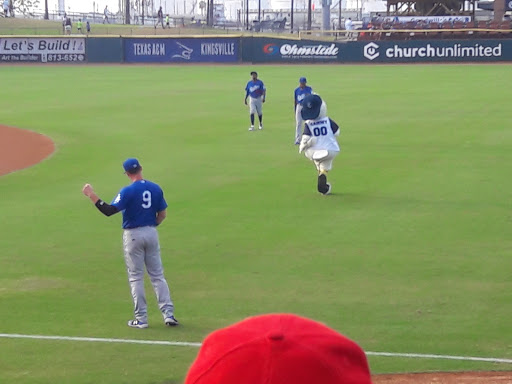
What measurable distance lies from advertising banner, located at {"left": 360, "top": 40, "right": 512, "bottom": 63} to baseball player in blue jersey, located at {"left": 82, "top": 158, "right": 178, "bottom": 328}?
55.8 metres

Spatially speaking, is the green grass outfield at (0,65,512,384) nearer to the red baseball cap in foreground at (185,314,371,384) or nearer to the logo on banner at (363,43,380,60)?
the red baseball cap in foreground at (185,314,371,384)

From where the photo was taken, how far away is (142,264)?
9.88 m

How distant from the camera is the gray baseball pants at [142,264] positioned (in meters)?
9.77

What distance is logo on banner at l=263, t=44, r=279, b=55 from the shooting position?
6544cm

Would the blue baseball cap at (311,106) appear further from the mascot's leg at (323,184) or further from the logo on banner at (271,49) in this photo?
the logo on banner at (271,49)

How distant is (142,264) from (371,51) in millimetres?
56061

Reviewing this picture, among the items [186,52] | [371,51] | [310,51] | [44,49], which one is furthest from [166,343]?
[44,49]

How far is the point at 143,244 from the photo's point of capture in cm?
978

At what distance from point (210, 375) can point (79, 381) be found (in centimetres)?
664

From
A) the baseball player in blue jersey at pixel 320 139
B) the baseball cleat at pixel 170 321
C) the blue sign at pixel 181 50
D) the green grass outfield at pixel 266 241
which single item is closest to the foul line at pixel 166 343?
the green grass outfield at pixel 266 241

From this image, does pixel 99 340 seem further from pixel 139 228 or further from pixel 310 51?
pixel 310 51

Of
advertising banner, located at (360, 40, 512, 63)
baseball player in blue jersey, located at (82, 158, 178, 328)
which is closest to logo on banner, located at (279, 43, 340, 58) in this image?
advertising banner, located at (360, 40, 512, 63)

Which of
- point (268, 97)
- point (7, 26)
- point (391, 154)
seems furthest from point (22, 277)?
point (7, 26)

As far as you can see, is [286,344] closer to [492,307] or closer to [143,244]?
[143,244]
